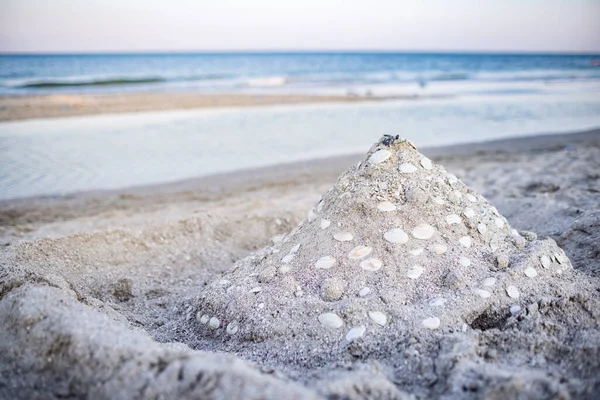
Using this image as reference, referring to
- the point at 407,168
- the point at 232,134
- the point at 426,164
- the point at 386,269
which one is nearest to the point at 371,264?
the point at 386,269

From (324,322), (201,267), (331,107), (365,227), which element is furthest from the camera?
(331,107)

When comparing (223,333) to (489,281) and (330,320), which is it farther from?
(489,281)

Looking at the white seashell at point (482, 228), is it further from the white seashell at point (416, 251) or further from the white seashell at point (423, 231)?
the white seashell at point (416, 251)

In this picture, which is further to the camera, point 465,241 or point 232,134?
point 232,134

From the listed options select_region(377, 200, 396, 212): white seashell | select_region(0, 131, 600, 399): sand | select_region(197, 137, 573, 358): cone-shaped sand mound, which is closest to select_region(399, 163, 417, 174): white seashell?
select_region(197, 137, 573, 358): cone-shaped sand mound

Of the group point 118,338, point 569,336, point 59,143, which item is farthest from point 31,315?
point 59,143

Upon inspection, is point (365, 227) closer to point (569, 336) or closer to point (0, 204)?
point (569, 336)

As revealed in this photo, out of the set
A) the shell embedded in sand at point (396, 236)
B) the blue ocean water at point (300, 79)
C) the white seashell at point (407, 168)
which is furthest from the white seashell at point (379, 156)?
the blue ocean water at point (300, 79)

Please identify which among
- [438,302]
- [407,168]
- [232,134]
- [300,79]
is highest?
[300,79]
